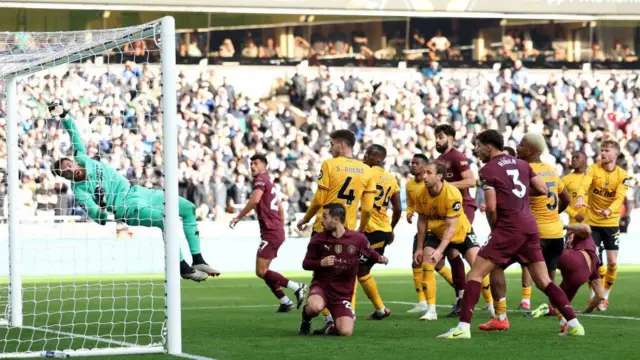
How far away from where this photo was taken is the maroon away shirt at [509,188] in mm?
10266

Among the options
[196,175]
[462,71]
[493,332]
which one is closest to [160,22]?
[493,332]

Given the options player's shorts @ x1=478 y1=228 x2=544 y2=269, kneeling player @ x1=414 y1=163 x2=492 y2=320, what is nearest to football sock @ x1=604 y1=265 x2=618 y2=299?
kneeling player @ x1=414 y1=163 x2=492 y2=320

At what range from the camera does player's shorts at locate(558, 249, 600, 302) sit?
41.9 ft

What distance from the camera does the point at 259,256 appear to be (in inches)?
571

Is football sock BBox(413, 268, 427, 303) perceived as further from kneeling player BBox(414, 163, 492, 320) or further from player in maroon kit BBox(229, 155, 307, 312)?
player in maroon kit BBox(229, 155, 307, 312)

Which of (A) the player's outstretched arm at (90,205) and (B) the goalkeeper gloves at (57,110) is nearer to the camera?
(B) the goalkeeper gloves at (57,110)

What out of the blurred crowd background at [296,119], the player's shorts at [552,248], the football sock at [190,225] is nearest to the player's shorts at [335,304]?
the football sock at [190,225]

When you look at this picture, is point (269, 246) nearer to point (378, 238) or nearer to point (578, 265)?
point (378, 238)

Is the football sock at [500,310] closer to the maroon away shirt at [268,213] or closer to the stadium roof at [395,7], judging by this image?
the maroon away shirt at [268,213]

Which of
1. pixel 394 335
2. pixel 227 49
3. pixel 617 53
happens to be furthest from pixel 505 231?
pixel 617 53

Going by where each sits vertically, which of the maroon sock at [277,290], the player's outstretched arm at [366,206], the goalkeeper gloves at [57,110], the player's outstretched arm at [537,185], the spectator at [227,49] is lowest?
the maroon sock at [277,290]

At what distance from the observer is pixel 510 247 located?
407 inches

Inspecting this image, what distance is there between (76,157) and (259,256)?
3.47 m

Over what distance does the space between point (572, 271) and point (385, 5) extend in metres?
24.7
